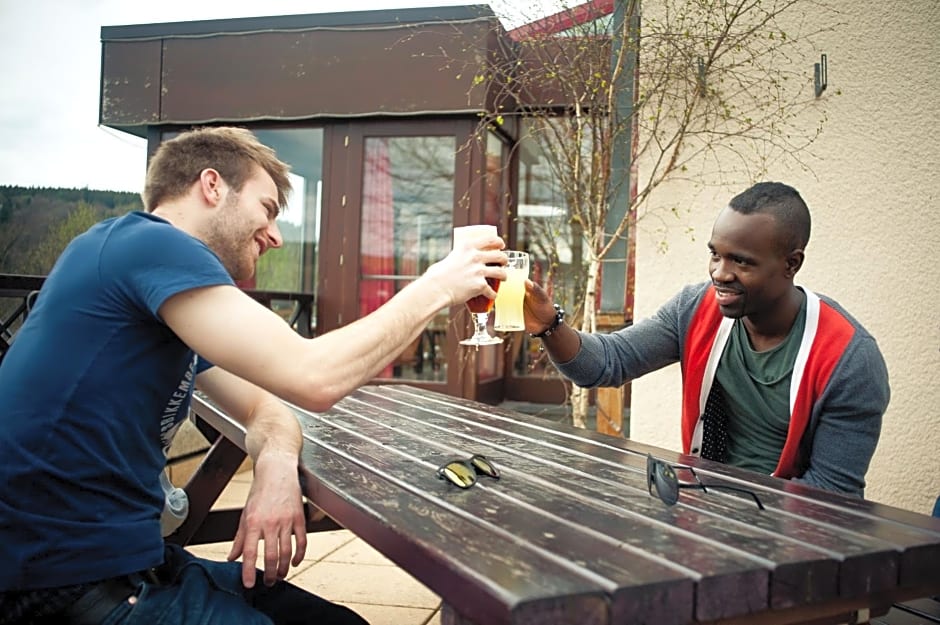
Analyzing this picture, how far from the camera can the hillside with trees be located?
5700 millimetres

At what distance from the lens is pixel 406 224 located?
22.4 ft

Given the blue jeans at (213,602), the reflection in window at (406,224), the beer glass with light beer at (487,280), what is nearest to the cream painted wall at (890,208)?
the beer glass with light beer at (487,280)

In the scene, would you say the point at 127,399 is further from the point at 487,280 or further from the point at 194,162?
the point at 487,280

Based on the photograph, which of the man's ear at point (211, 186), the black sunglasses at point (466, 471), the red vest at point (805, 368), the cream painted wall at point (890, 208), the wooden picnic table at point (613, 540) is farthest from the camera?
the cream painted wall at point (890, 208)

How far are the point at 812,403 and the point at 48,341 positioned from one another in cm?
171

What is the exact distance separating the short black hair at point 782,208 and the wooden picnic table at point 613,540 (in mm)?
808

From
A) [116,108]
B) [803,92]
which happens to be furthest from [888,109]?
[116,108]

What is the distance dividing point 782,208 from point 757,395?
52cm

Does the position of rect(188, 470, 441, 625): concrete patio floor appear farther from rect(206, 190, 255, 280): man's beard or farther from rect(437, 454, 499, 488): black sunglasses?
rect(206, 190, 255, 280): man's beard

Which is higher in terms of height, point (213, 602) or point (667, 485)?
point (667, 485)

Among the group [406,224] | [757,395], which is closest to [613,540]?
[757,395]

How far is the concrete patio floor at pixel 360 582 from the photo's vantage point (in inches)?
110

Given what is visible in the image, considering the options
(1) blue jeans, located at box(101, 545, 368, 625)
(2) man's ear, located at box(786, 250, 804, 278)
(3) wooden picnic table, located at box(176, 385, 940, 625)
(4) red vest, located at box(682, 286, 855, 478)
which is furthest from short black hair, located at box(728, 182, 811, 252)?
(1) blue jeans, located at box(101, 545, 368, 625)

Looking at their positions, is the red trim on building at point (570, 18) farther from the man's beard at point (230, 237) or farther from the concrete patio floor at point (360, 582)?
the man's beard at point (230, 237)
